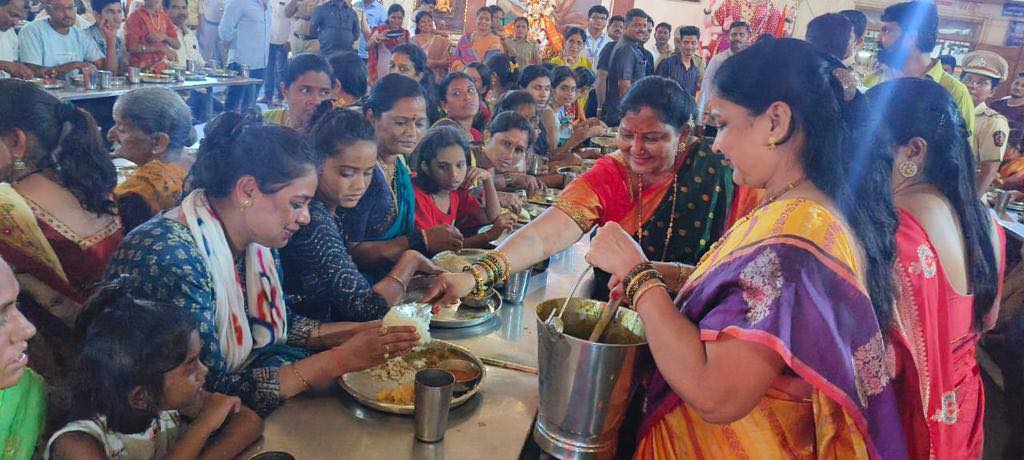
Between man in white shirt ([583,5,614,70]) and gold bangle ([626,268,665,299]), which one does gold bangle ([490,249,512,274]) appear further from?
man in white shirt ([583,5,614,70])

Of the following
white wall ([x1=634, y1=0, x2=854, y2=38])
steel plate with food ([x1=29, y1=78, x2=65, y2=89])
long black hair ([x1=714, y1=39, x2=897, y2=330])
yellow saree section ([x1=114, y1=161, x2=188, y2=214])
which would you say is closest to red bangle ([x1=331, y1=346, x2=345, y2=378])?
long black hair ([x1=714, y1=39, x2=897, y2=330])

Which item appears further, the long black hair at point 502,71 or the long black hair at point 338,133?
the long black hair at point 502,71

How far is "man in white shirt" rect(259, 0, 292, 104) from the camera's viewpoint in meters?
9.78

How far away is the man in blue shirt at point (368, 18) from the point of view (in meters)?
9.52

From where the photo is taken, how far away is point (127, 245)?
1570mm

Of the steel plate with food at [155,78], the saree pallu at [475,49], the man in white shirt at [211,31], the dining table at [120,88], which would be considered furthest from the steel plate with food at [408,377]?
the man in white shirt at [211,31]

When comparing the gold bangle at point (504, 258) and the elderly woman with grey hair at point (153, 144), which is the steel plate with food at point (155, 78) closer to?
the elderly woman with grey hair at point (153, 144)

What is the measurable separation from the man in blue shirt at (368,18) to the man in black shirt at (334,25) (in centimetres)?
140

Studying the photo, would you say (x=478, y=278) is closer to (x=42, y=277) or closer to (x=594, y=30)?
(x=42, y=277)

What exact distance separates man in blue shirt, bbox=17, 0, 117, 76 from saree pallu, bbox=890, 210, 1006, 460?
21.2ft

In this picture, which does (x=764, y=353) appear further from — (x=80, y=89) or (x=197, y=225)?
(x=80, y=89)

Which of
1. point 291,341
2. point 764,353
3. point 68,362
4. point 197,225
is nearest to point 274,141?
point 197,225

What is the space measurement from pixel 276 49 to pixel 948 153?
32.2 feet

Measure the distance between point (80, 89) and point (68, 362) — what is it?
4660 millimetres
